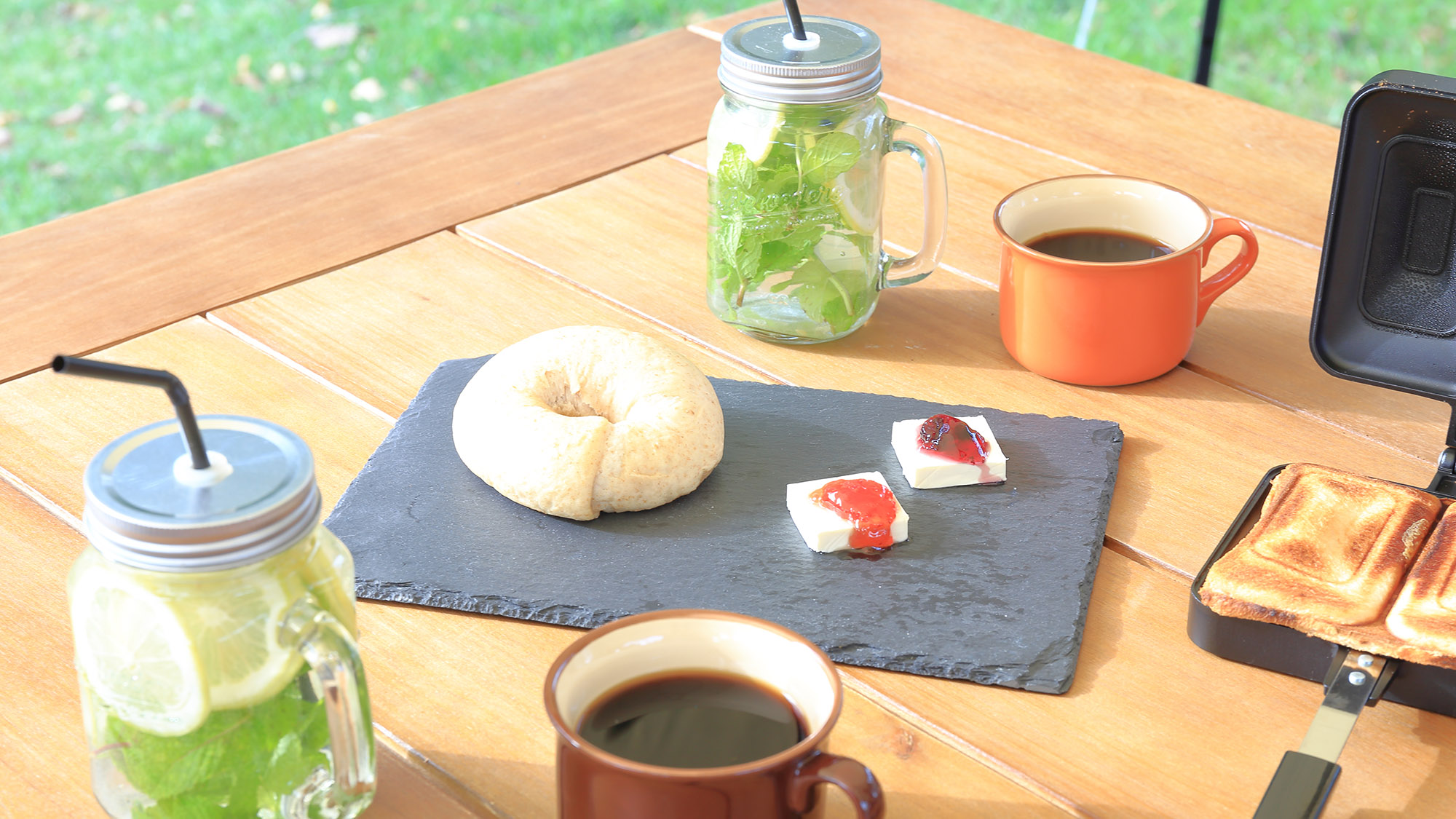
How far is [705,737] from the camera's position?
26.1 inches

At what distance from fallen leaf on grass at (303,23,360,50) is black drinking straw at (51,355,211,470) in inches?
144

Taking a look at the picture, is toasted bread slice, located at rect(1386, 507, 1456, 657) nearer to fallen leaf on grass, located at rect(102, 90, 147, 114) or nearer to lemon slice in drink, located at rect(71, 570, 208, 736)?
lemon slice in drink, located at rect(71, 570, 208, 736)

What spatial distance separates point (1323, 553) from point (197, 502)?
26.1 inches

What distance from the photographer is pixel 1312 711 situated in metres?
0.80

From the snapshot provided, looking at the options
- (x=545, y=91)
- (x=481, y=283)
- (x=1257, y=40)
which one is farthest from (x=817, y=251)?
(x=1257, y=40)

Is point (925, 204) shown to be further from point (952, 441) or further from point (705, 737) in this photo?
point (705, 737)

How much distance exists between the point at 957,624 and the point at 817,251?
41 centimetres

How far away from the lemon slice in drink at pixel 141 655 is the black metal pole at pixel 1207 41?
202 centimetres

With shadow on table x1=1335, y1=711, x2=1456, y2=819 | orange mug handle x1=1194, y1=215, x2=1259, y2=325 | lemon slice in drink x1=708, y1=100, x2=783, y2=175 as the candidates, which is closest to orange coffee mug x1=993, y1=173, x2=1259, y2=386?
orange mug handle x1=1194, y1=215, x2=1259, y2=325

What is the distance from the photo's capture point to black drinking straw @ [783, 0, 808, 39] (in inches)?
42.8

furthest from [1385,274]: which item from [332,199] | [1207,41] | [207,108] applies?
[207,108]

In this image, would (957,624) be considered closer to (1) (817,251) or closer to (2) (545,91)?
(1) (817,251)

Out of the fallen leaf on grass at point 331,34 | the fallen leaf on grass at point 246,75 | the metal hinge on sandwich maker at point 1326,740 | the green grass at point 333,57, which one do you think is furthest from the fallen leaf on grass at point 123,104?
the metal hinge on sandwich maker at point 1326,740

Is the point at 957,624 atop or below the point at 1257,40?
atop
